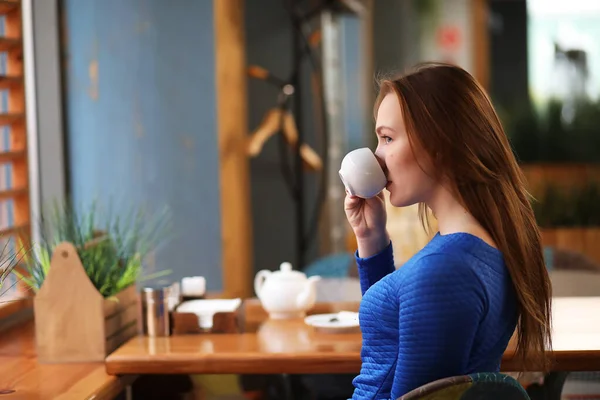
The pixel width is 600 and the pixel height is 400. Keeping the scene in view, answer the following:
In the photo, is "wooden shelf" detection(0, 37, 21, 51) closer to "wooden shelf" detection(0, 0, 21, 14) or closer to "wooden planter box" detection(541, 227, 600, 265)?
"wooden shelf" detection(0, 0, 21, 14)

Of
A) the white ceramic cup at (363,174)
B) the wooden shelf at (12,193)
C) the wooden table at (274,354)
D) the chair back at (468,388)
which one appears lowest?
the wooden table at (274,354)

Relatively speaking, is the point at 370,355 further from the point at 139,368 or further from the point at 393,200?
the point at 139,368

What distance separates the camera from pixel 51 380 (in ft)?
6.73

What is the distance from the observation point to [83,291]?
2.25 metres

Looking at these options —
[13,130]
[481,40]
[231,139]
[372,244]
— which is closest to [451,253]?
[372,244]

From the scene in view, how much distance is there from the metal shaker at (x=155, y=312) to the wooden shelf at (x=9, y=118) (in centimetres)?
95

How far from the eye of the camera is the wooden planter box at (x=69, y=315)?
2.24 metres

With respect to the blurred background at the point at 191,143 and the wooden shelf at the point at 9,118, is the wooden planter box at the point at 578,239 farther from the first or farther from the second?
the wooden shelf at the point at 9,118

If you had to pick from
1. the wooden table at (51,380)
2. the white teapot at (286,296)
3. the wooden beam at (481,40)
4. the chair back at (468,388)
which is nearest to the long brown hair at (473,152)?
the chair back at (468,388)

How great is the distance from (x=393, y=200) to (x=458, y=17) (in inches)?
215

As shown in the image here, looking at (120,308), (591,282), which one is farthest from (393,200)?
(591,282)

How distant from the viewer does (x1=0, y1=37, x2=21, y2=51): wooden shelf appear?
2.91 m

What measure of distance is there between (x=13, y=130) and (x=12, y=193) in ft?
0.78

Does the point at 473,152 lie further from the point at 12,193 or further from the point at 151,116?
the point at 151,116
